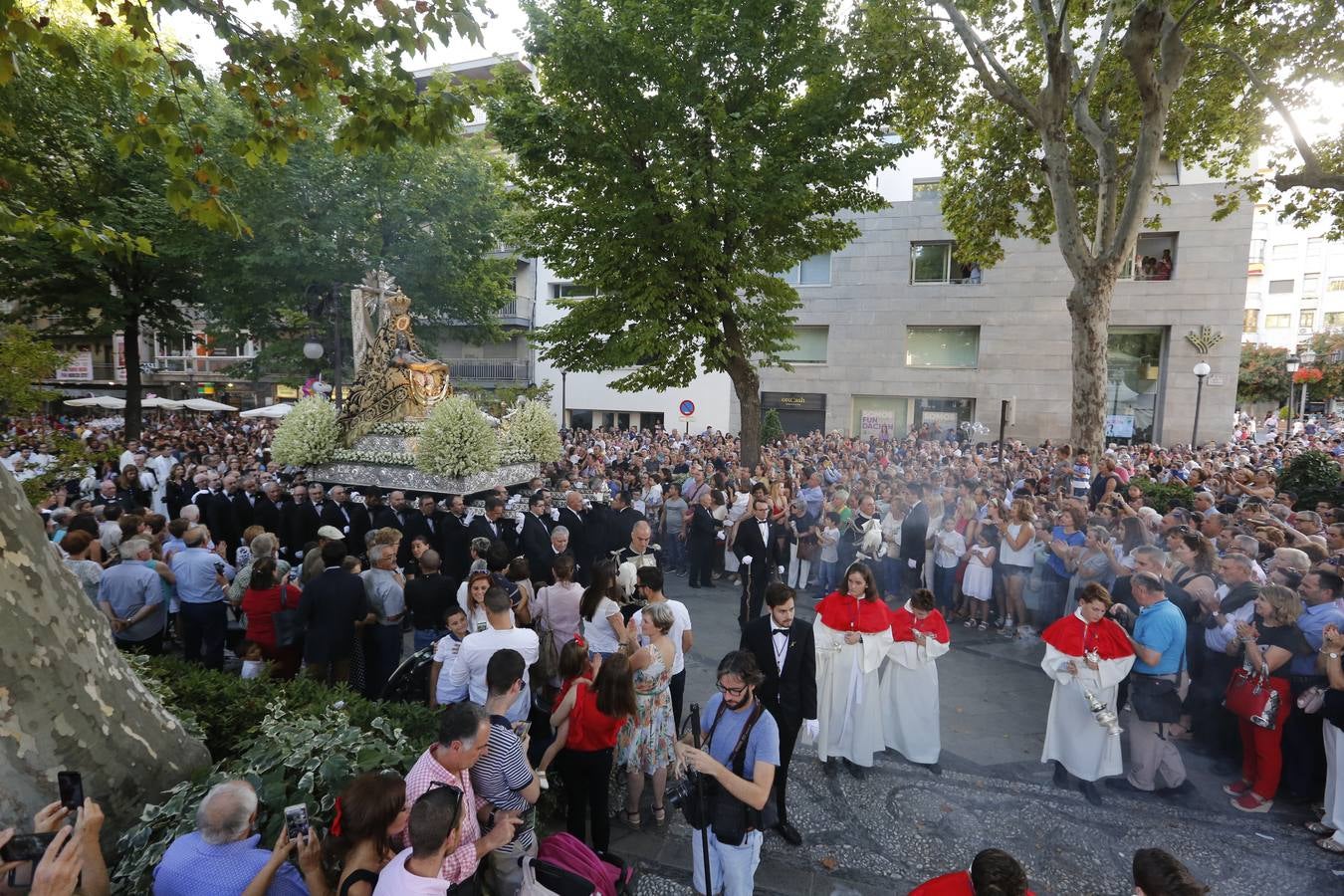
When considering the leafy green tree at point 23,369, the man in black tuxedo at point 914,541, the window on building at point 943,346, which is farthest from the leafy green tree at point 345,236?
the window on building at point 943,346

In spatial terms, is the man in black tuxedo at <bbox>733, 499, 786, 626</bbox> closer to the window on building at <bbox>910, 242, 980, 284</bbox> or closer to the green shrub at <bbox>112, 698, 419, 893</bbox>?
the green shrub at <bbox>112, 698, 419, 893</bbox>

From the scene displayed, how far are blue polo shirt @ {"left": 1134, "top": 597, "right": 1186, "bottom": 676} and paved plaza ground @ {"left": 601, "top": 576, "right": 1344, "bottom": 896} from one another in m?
1.05

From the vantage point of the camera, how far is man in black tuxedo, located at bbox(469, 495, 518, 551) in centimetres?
874

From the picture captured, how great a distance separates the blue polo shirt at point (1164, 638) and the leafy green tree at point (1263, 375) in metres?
47.4

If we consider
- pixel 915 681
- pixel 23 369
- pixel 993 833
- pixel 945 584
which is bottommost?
pixel 993 833

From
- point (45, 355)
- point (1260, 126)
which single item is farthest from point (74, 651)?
point (1260, 126)

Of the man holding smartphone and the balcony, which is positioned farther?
the balcony

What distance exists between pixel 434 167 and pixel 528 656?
2123cm

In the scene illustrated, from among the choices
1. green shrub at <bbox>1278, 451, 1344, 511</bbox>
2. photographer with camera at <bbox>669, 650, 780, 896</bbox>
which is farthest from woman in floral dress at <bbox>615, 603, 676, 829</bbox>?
green shrub at <bbox>1278, 451, 1344, 511</bbox>

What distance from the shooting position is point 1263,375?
1650 inches

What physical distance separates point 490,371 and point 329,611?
1245 inches

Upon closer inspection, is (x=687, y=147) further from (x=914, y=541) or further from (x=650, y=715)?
(x=650, y=715)

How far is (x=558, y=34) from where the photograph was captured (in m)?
11.3

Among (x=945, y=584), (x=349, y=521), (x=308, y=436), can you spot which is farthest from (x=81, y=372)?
(x=945, y=584)
